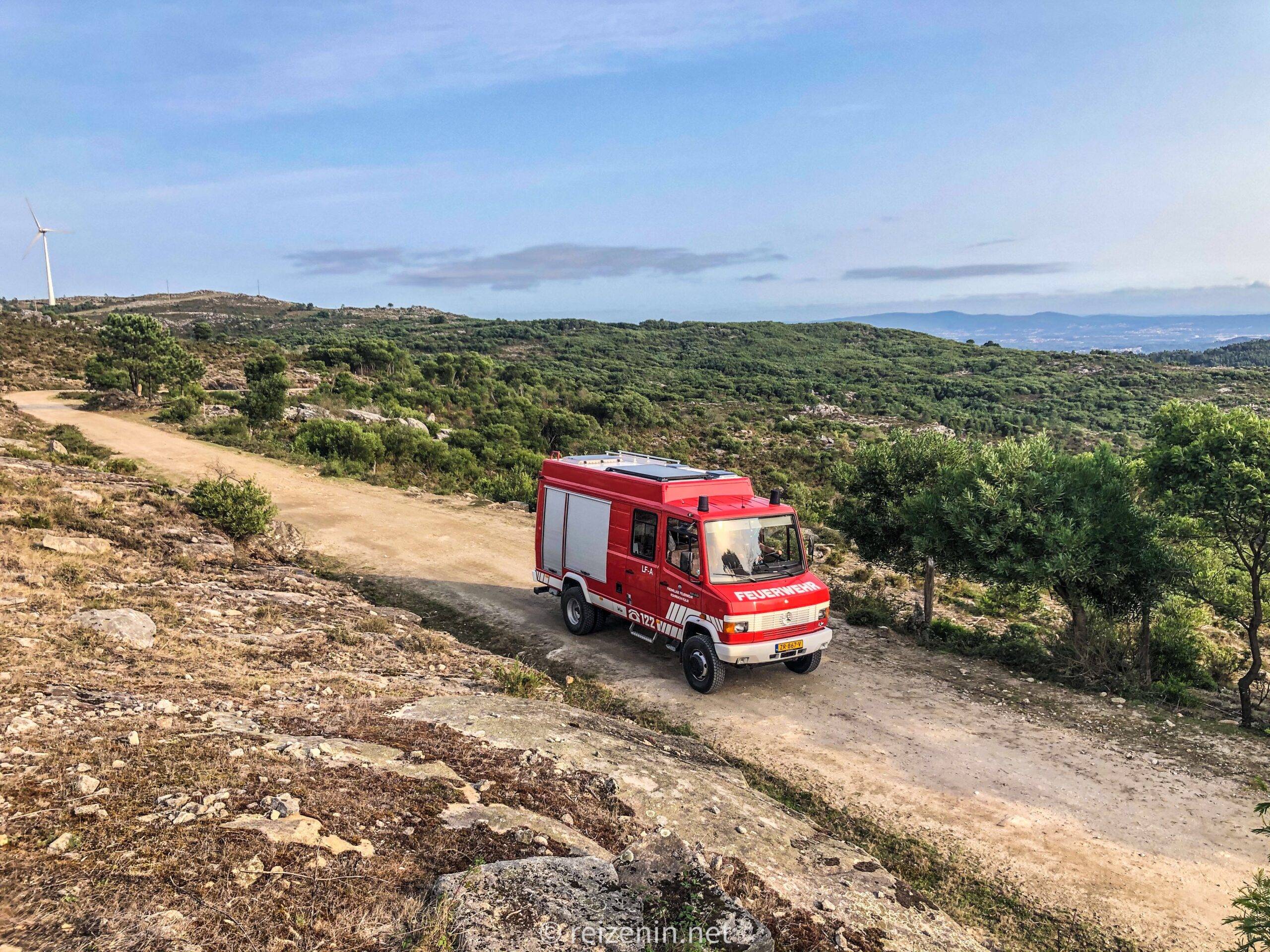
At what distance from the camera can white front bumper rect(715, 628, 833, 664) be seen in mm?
9883

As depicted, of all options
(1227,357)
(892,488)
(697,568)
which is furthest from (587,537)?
(1227,357)

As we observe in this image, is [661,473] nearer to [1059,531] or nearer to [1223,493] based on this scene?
[1059,531]

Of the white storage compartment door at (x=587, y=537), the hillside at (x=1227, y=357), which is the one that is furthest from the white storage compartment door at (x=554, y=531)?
the hillside at (x=1227, y=357)

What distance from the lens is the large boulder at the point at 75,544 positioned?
456 inches

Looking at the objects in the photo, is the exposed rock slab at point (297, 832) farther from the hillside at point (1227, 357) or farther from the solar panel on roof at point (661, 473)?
the hillside at point (1227, 357)

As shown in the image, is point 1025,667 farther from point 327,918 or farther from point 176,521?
point 176,521

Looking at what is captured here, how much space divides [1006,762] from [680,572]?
15.7ft

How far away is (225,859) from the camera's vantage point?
4484 mm

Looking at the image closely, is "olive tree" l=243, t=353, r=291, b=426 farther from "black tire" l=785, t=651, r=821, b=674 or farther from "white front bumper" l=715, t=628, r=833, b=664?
"white front bumper" l=715, t=628, r=833, b=664

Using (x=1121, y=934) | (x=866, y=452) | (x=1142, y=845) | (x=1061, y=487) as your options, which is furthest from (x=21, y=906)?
(x=866, y=452)

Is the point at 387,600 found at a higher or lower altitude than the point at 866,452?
lower

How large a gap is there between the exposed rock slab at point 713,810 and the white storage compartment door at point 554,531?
161 inches

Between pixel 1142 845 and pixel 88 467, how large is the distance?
2505 centimetres

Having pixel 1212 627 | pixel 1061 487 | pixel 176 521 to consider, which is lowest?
pixel 1212 627
